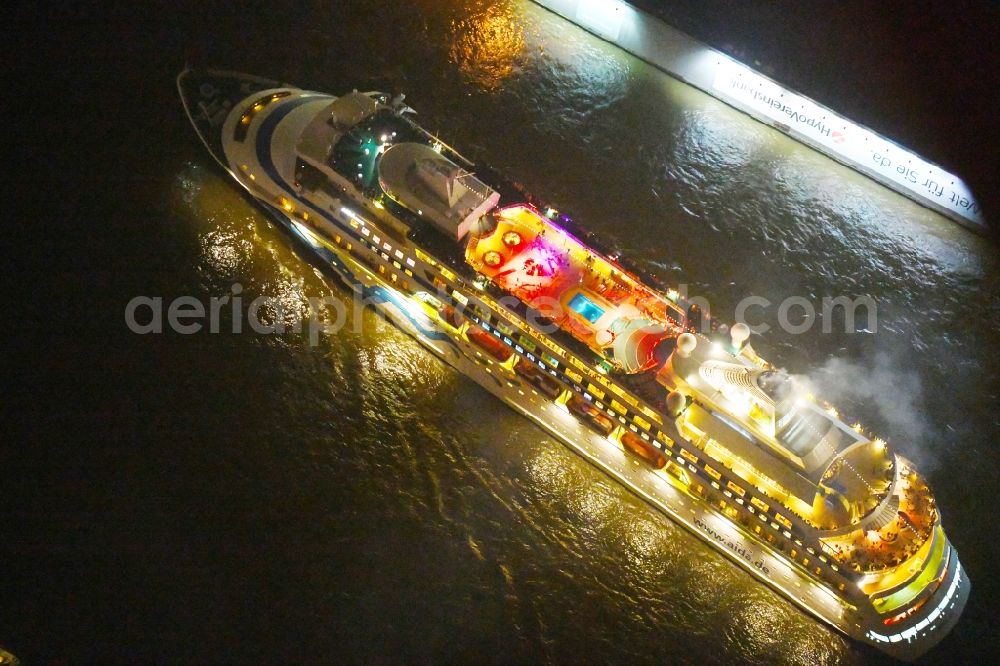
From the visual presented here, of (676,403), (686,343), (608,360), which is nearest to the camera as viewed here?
(686,343)

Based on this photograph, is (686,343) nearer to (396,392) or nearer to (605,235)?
(605,235)

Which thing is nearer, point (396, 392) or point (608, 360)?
point (608, 360)

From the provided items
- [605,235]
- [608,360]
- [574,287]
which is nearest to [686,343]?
[608,360]

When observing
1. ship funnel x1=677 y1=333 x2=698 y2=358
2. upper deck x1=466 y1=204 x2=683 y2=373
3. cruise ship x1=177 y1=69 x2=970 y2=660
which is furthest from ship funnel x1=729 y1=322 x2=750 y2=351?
upper deck x1=466 y1=204 x2=683 y2=373

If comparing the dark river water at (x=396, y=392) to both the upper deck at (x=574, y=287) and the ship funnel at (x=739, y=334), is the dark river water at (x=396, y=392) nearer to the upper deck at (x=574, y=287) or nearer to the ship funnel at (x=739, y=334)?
the upper deck at (x=574, y=287)

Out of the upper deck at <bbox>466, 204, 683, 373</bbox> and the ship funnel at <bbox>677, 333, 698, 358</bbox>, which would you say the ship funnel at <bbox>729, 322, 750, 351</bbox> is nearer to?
the ship funnel at <bbox>677, 333, 698, 358</bbox>

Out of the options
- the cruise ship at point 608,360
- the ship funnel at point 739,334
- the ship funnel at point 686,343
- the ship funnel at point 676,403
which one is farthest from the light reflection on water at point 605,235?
the ship funnel at point 739,334
